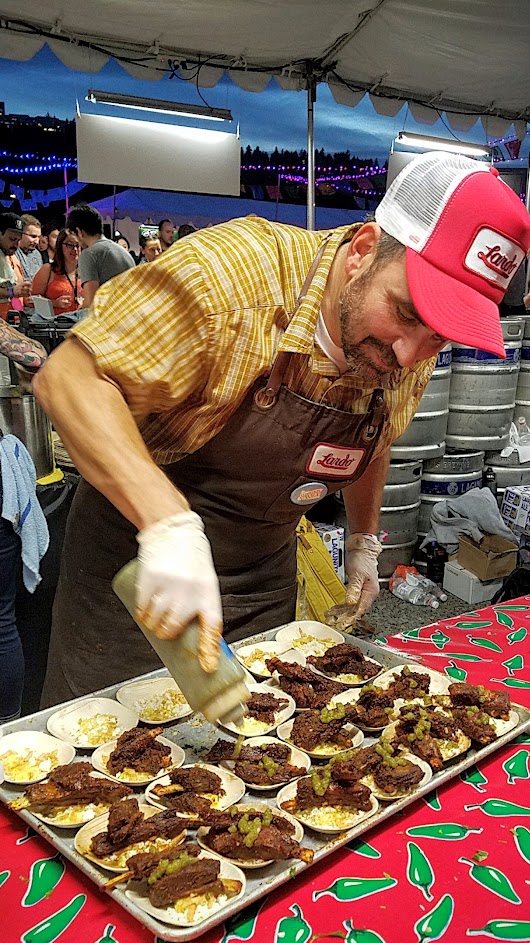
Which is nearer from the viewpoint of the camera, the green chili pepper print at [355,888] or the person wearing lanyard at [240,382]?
the green chili pepper print at [355,888]

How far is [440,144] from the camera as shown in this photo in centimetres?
820

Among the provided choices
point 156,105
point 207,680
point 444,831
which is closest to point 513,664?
point 444,831

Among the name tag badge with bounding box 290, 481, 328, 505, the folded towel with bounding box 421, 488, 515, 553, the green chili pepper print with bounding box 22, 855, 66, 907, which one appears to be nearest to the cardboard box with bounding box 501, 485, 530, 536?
the folded towel with bounding box 421, 488, 515, 553

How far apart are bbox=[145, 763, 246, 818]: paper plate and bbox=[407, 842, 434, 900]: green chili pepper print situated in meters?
0.36

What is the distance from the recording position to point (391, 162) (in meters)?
7.56

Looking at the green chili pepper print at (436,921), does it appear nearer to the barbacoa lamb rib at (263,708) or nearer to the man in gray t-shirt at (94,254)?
the barbacoa lamb rib at (263,708)

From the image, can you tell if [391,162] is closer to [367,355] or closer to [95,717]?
[367,355]

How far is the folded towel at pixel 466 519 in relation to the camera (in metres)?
5.26

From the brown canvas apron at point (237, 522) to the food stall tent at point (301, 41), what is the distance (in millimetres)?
3564

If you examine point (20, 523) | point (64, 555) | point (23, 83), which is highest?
point (23, 83)

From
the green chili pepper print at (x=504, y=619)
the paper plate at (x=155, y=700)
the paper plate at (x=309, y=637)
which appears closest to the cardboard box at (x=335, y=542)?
the green chili pepper print at (x=504, y=619)

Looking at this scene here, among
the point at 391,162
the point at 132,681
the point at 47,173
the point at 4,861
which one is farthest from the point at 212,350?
the point at 47,173

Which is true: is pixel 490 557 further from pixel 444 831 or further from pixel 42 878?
pixel 42 878

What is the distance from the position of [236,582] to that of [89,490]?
19.5 inches
